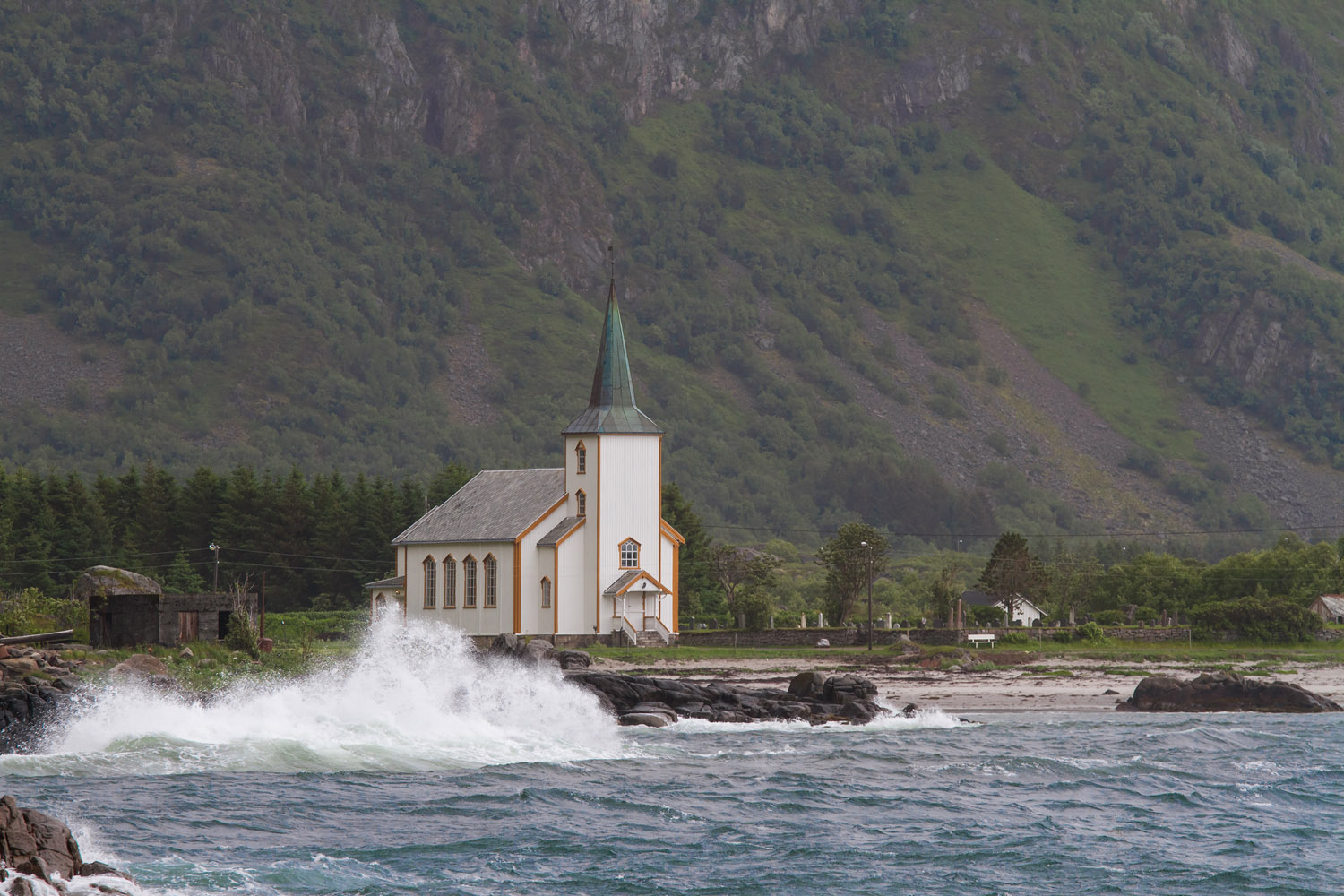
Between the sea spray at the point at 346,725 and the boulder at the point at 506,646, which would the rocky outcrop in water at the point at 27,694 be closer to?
the sea spray at the point at 346,725

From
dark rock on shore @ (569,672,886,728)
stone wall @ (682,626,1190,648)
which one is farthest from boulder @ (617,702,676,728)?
stone wall @ (682,626,1190,648)

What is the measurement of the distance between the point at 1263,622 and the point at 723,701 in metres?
32.1

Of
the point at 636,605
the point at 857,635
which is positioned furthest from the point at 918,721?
the point at 636,605

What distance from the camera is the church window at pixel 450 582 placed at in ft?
257

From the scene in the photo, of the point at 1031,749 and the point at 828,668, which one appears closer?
the point at 1031,749

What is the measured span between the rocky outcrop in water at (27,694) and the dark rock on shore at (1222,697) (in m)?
30.1

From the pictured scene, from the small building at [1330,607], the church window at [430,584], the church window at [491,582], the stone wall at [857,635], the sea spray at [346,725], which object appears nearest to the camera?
the sea spray at [346,725]

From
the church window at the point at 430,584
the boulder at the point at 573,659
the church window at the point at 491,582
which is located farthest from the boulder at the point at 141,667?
the church window at the point at 430,584

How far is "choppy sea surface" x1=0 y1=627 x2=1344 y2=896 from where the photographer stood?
2477 centimetres

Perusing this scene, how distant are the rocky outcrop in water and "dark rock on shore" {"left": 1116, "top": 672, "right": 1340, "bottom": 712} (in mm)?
30060

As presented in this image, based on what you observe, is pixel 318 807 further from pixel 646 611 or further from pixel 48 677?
pixel 646 611

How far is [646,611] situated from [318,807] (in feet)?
153

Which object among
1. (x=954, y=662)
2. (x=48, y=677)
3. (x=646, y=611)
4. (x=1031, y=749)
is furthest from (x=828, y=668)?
(x=48, y=677)

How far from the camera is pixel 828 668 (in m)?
62.8
